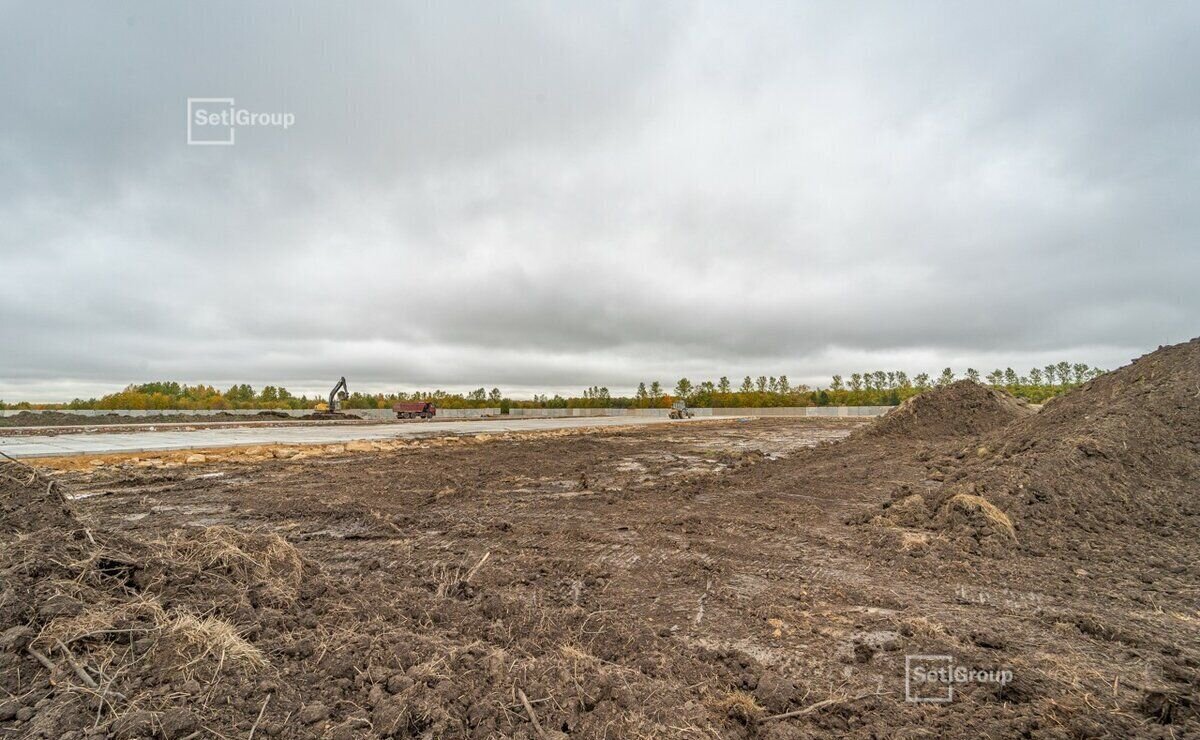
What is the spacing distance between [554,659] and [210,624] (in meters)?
2.18

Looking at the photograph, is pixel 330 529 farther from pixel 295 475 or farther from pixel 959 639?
pixel 959 639

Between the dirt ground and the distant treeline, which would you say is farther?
the distant treeline

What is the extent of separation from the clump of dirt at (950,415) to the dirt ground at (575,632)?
51.3ft

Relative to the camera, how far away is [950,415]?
22.3 m

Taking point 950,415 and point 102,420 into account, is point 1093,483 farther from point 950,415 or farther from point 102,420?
point 102,420

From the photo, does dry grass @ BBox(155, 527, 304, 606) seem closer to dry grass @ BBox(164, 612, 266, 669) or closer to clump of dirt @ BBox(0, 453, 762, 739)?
clump of dirt @ BBox(0, 453, 762, 739)

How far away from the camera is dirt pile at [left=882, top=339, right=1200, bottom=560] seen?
7016 millimetres

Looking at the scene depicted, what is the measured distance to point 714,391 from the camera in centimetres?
12038

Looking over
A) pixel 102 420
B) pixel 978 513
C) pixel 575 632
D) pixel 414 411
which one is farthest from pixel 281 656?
pixel 414 411

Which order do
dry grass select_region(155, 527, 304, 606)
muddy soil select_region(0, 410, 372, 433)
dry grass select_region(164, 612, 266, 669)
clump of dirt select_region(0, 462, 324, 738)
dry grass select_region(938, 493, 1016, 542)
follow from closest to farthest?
clump of dirt select_region(0, 462, 324, 738), dry grass select_region(164, 612, 266, 669), dry grass select_region(155, 527, 304, 606), dry grass select_region(938, 493, 1016, 542), muddy soil select_region(0, 410, 372, 433)

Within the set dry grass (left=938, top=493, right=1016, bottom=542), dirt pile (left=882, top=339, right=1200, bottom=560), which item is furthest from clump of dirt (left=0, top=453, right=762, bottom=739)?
dirt pile (left=882, top=339, right=1200, bottom=560)

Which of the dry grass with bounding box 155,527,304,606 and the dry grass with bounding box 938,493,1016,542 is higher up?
the dry grass with bounding box 155,527,304,606

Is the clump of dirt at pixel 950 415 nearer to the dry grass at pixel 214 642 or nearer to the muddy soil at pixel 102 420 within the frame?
the dry grass at pixel 214 642

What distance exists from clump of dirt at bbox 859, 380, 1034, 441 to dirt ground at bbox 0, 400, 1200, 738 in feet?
51.3
